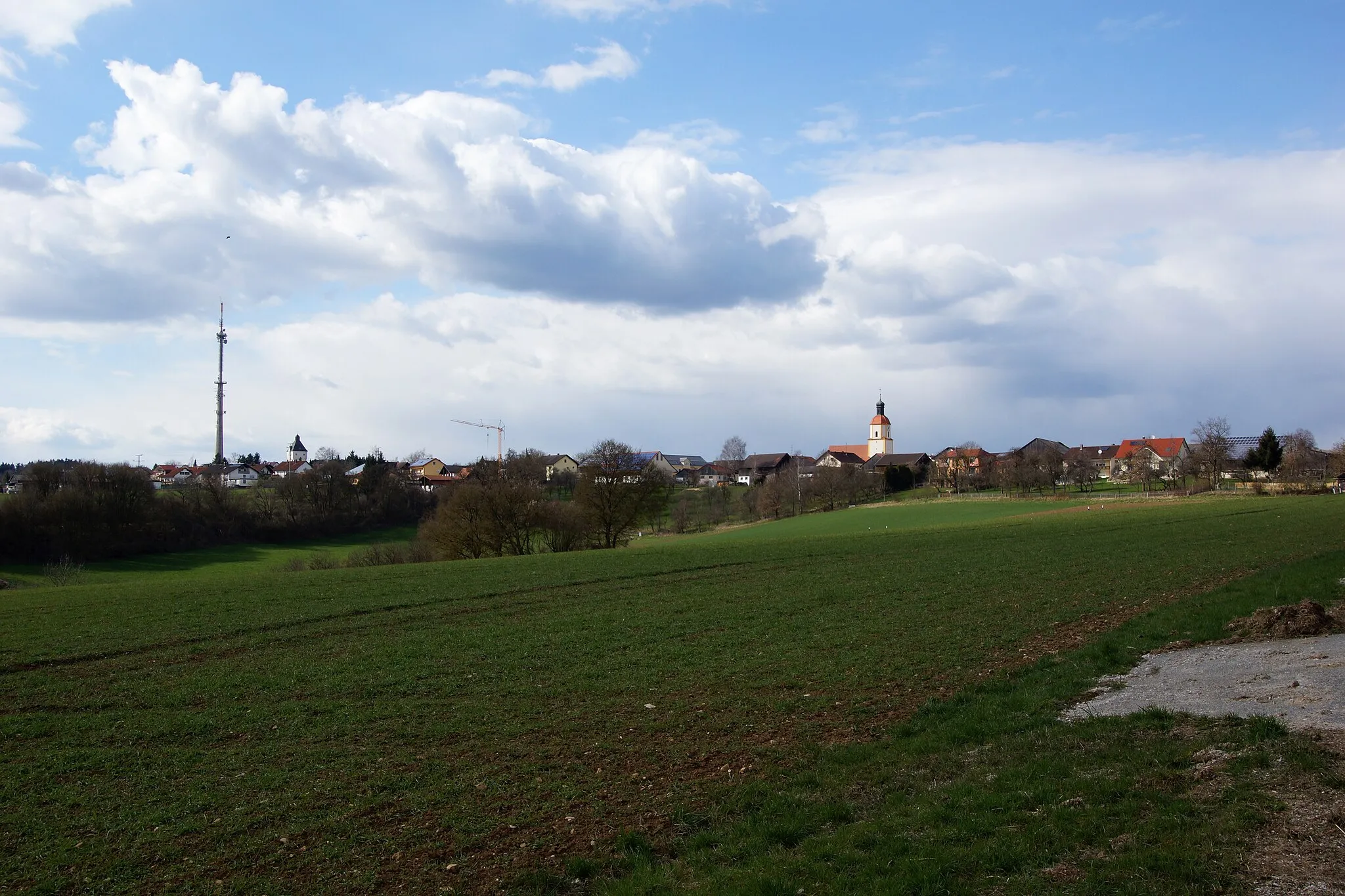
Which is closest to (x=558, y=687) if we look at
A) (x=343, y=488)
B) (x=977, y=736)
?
(x=977, y=736)

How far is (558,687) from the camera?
55.4 ft

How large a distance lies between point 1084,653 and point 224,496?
98046 millimetres

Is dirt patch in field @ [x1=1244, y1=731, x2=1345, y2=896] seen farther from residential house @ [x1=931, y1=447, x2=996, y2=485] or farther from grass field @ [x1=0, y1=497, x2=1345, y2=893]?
residential house @ [x1=931, y1=447, x2=996, y2=485]

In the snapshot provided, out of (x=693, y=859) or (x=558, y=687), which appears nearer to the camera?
(x=693, y=859)

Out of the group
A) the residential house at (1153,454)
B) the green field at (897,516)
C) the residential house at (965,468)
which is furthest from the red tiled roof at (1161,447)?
the green field at (897,516)

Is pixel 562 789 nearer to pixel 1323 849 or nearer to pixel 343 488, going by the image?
pixel 1323 849

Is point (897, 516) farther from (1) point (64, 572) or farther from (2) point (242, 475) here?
(2) point (242, 475)

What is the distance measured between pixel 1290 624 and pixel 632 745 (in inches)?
512

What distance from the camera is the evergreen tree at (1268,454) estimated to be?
115m

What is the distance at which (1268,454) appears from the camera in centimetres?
11581

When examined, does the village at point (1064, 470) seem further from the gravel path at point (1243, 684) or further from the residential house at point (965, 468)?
the gravel path at point (1243, 684)

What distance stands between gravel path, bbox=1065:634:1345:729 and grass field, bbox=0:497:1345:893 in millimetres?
691

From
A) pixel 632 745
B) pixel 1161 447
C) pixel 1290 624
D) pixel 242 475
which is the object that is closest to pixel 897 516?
pixel 1290 624

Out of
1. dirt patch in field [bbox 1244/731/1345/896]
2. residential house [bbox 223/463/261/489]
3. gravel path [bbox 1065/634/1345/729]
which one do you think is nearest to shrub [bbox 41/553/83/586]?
gravel path [bbox 1065/634/1345/729]
